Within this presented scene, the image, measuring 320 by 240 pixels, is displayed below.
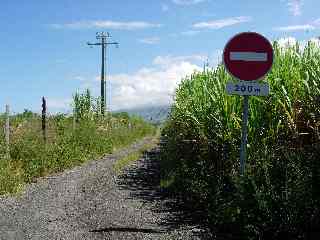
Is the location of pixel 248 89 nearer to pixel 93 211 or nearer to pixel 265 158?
pixel 265 158

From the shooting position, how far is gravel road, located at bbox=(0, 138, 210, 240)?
27.9 ft

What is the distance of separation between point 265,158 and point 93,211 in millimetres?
3608

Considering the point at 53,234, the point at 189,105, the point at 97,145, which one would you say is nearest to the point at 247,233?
the point at 53,234

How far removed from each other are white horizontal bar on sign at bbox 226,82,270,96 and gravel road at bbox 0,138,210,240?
7.24ft

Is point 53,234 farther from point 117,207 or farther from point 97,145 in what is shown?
point 97,145

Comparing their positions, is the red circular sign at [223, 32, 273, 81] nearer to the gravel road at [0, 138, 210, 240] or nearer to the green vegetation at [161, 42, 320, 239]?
the green vegetation at [161, 42, 320, 239]

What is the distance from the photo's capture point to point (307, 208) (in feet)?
23.8

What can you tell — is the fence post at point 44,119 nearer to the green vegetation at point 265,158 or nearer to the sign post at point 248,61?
the green vegetation at point 265,158

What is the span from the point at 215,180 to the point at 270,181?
2.15 m

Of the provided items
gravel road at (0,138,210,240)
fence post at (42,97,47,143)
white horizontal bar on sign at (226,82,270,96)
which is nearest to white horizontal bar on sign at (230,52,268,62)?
white horizontal bar on sign at (226,82,270,96)

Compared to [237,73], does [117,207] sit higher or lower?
lower

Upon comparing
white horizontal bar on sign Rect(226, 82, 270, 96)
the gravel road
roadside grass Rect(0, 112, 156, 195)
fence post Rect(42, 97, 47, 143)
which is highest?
white horizontal bar on sign Rect(226, 82, 270, 96)

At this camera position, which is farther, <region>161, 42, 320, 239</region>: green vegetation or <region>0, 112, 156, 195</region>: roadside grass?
<region>0, 112, 156, 195</region>: roadside grass

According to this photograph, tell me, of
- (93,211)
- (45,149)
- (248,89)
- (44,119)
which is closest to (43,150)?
(45,149)
